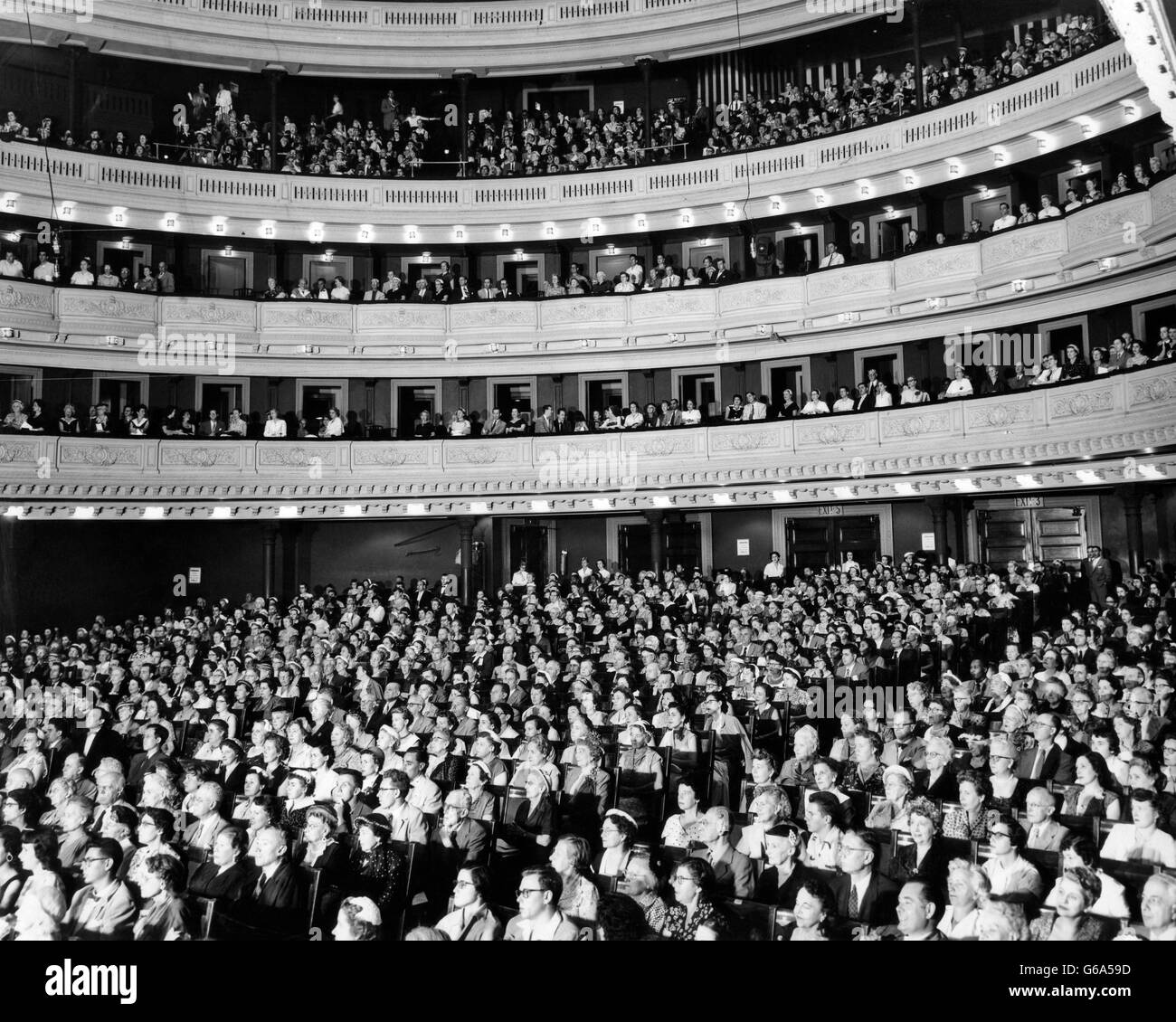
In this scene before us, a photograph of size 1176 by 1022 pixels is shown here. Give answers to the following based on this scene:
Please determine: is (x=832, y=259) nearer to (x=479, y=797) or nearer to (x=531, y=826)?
(x=531, y=826)

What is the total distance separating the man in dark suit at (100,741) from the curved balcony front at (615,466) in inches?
351

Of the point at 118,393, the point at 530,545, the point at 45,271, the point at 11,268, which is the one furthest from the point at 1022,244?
the point at 11,268

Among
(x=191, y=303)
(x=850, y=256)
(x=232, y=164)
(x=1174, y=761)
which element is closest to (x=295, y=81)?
(x=232, y=164)

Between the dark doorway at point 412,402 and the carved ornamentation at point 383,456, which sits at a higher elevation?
the dark doorway at point 412,402

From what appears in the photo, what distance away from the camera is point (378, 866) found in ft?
17.3

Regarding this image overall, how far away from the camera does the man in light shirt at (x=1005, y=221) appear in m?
15.2

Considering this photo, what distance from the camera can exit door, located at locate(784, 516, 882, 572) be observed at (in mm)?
17734

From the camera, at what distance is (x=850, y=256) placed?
1758 centimetres

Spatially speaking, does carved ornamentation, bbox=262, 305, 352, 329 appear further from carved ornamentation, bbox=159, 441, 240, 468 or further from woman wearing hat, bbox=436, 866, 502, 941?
woman wearing hat, bbox=436, 866, 502, 941

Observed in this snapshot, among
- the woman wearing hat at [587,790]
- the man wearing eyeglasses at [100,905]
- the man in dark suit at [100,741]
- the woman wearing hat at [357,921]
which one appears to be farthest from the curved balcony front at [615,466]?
the man wearing eyeglasses at [100,905]

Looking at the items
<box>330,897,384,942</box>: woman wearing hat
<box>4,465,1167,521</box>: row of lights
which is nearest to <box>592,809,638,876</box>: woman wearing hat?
<box>330,897,384,942</box>: woman wearing hat

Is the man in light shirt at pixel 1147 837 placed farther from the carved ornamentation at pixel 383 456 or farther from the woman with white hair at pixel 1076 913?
the carved ornamentation at pixel 383 456

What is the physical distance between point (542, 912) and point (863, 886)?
149 centimetres

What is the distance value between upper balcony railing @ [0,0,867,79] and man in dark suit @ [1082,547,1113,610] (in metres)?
10.3
